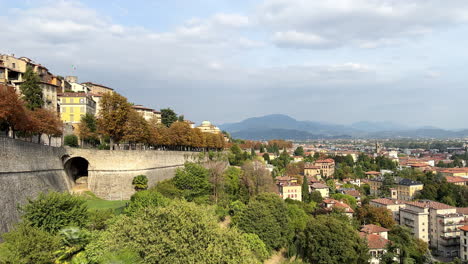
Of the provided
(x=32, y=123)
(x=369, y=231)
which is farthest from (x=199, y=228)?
(x=369, y=231)

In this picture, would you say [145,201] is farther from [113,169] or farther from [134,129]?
[134,129]

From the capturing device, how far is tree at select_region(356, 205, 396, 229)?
4772cm

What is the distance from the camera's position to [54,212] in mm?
20375

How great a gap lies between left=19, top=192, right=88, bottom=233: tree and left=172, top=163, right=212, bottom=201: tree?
16052 millimetres

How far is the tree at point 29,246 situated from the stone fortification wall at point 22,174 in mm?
3458

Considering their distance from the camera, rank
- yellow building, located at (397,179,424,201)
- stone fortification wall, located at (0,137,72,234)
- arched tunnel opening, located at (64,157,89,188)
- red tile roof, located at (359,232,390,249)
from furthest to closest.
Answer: yellow building, located at (397,179,424,201)
red tile roof, located at (359,232,390,249)
arched tunnel opening, located at (64,157,89,188)
stone fortification wall, located at (0,137,72,234)

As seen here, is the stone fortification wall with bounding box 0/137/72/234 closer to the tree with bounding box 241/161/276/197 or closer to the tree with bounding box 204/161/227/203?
the tree with bounding box 204/161/227/203

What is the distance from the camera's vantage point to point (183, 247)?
16.8 m

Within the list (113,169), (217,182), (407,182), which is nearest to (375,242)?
(217,182)

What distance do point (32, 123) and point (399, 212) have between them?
51946 mm

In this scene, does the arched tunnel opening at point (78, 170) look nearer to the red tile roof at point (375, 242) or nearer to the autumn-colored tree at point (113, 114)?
the autumn-colored tree at point (113, 114)

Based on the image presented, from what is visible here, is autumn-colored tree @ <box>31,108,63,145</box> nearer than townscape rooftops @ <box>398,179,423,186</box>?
Yes

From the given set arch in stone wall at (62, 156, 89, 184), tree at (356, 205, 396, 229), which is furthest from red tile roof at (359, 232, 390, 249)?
arch in stone wall at (62, 156, 89, 184)

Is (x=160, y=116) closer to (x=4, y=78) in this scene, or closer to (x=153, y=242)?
(x=4, y=78)
